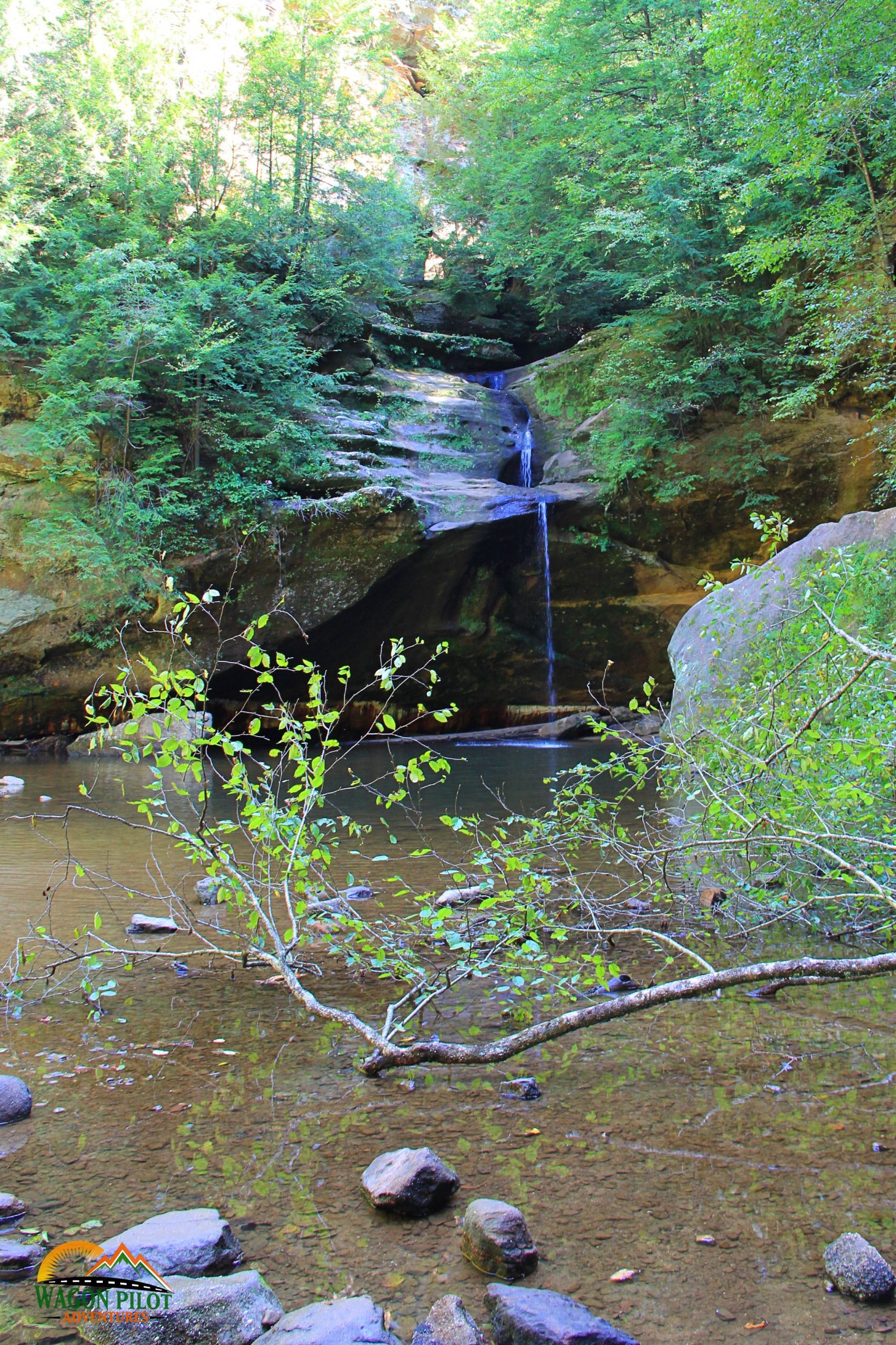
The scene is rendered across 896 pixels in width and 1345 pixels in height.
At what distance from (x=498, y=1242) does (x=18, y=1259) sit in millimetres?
1166

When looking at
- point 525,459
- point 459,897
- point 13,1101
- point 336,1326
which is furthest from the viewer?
point 525,459

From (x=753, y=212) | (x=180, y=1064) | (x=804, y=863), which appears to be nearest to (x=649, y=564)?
(x=753, y=212)

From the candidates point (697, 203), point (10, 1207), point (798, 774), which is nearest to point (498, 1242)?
point (10, 1207)

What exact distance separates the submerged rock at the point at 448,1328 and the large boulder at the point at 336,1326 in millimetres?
→ 61

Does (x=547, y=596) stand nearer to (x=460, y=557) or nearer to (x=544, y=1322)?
(x=460, y=557)

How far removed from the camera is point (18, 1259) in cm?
199

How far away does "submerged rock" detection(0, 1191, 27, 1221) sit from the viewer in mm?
2148

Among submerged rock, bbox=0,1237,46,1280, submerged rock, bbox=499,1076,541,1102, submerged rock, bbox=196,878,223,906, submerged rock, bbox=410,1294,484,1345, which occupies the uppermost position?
submerged rock, bbox=410,1294,484,1345

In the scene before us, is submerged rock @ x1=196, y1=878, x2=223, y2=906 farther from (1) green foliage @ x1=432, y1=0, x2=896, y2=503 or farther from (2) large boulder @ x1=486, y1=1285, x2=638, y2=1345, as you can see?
(1) green foliage @ x1=432, y1=0, x2=896, y2=503

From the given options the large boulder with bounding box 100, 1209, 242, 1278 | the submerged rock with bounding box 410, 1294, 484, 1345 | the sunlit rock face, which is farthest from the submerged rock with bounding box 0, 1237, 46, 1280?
the sunlit rock face

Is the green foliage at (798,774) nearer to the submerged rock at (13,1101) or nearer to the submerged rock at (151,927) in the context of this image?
the submerged rock at (151,927)

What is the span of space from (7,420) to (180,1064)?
577 inches

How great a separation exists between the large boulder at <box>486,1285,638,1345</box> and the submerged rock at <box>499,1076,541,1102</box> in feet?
3.28

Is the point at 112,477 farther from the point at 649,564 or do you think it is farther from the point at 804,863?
the point at 804,863
